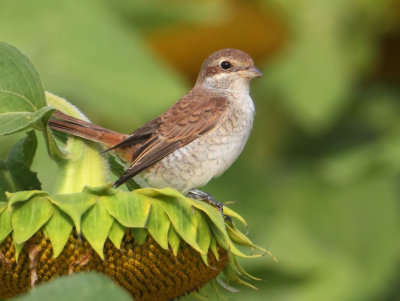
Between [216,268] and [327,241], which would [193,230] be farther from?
[327,241]

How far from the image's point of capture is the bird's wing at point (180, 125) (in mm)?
4488

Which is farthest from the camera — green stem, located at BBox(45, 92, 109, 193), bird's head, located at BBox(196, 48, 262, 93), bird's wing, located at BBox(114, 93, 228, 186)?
bird's head, located at BBox(196, 48, 262, 93)

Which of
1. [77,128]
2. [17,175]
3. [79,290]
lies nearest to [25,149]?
[17,175]

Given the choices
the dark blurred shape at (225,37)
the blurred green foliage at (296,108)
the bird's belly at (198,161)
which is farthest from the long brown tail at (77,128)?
the dark blurred shape at (225,37)

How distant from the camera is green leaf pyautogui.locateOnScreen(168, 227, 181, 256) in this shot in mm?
3660

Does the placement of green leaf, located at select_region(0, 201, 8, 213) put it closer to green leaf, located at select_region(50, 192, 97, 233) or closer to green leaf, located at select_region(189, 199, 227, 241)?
green leaf, located at select_region(50, 192, 97, 233)

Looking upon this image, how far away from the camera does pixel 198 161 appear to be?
186 inches

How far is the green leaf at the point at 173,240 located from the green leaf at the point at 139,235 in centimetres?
9

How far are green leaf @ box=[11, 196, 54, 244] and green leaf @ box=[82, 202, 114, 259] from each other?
118mm

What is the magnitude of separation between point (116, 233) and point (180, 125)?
1.23 m

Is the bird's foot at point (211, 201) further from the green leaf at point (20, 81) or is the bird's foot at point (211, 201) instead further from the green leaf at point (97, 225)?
the green leaf at point (20, 81)

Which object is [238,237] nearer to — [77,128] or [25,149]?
[77,128]

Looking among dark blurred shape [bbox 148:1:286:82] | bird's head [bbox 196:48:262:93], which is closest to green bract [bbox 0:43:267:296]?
bird's head [bbox 196:48:262:93]

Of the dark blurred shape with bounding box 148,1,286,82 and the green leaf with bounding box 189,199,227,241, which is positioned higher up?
the green leaf with bounding box 189,199,227,241
